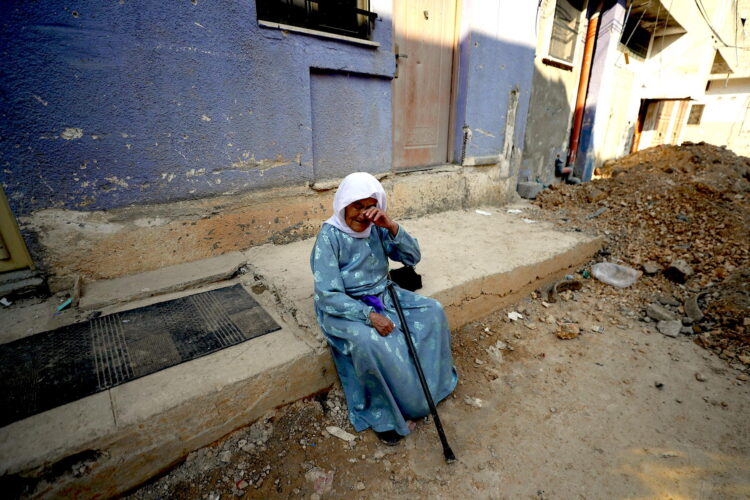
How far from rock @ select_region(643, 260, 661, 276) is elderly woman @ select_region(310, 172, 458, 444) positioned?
3.12 metres

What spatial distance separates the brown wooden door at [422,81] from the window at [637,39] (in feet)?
23.9

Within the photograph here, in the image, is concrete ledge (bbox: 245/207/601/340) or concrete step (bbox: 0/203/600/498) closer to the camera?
concrete step (bbox: 0/203/600/498)

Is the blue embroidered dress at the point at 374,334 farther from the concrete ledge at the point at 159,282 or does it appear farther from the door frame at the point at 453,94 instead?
the door frame at the point at 453,94

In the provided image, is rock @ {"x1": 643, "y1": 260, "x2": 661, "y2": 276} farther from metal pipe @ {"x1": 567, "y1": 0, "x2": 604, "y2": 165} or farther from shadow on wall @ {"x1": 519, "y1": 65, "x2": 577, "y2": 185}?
metal pipe @ {"x1": 567, "y1": 0, "x2": 604, "y2": 165}

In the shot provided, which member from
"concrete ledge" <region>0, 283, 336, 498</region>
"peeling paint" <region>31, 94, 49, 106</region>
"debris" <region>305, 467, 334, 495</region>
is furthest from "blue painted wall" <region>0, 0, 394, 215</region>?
"debris" <region>305, 467, 334, 495</region>

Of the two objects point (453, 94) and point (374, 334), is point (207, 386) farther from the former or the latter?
point (453, 94)

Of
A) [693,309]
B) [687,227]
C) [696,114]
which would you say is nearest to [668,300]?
[693,309]

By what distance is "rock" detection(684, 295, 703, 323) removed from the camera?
3.24 metres

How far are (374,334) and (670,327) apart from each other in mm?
2994

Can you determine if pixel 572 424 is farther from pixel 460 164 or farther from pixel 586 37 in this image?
pixel 586 37

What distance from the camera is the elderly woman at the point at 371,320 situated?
1.92 metres

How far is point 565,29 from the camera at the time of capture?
6.77 meters

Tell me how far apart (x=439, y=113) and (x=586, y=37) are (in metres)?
4.95

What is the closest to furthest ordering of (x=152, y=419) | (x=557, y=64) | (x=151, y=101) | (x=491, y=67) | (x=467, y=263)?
(x=152, y=419) < (x=151, y=101) < (x=467, y=263) < (x=491, y=67) < (x=557, y=64)
